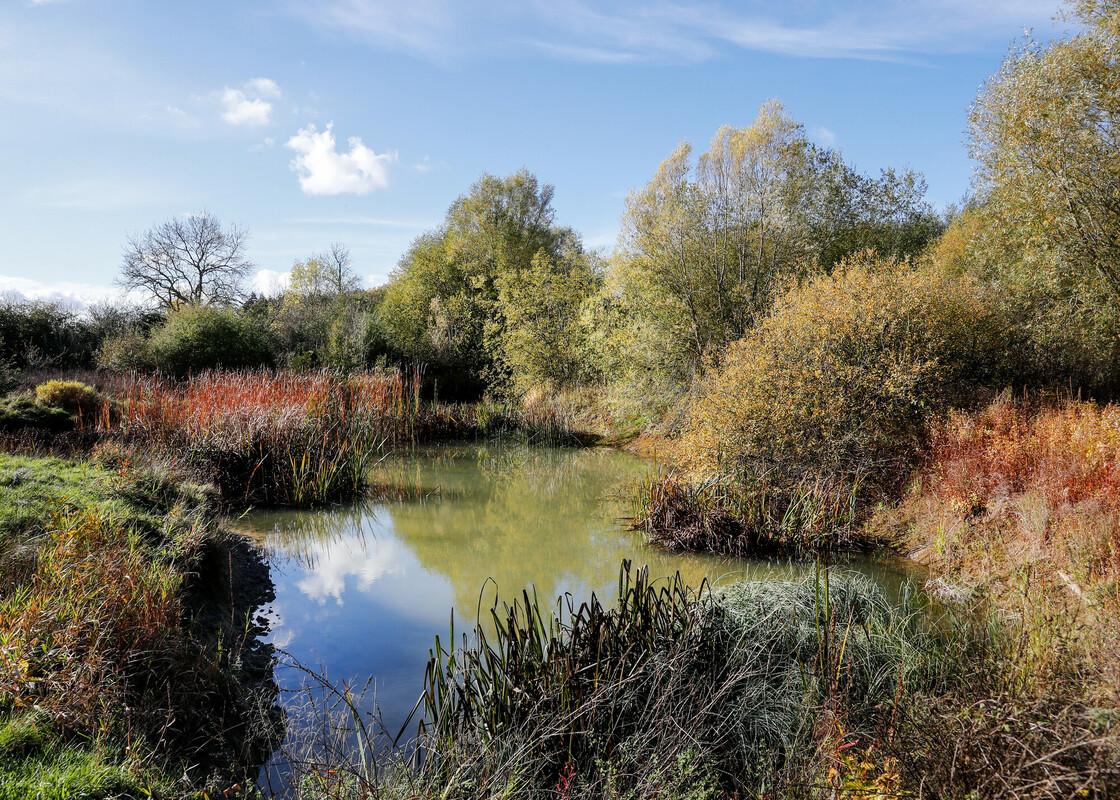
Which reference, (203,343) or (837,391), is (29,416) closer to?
(203,343)

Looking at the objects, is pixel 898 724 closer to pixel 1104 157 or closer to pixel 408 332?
pixel 1104 157

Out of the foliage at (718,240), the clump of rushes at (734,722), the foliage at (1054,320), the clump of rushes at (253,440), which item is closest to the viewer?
the clump of rushes at (734,722)

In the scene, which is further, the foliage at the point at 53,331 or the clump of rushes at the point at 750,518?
the foliage at the point at 53,331

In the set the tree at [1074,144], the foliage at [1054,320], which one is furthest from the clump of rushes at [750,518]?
the tree at [1074,144]

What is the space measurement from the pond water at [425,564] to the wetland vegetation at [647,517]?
60mm

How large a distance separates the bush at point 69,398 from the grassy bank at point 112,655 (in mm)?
4996

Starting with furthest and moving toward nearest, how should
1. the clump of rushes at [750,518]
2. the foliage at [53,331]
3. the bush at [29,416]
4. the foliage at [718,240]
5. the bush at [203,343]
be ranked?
1. the bush at [203,343]
2. the foliage at [53,331]
3. the foliage at [718,240]
4. the bush at [29,416]
5. the clump of rushes at [750,518]

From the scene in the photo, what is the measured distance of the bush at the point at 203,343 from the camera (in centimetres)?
1898

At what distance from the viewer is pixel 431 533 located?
31.8 feet

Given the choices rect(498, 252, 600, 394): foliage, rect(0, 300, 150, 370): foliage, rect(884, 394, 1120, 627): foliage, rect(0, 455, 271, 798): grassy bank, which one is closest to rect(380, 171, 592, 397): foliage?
rect(498, 252, 600, 394): foliage

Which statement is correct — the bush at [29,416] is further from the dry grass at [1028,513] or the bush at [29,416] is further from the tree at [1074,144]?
the tree at [1074,144]

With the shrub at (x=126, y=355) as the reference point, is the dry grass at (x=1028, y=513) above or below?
below

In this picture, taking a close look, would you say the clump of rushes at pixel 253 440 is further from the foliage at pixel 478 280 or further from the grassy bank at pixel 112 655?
the foliage at pixel 478 280

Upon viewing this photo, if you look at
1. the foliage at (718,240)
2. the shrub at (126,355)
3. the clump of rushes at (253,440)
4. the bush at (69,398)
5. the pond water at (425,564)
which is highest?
the foliage at (718,240)
